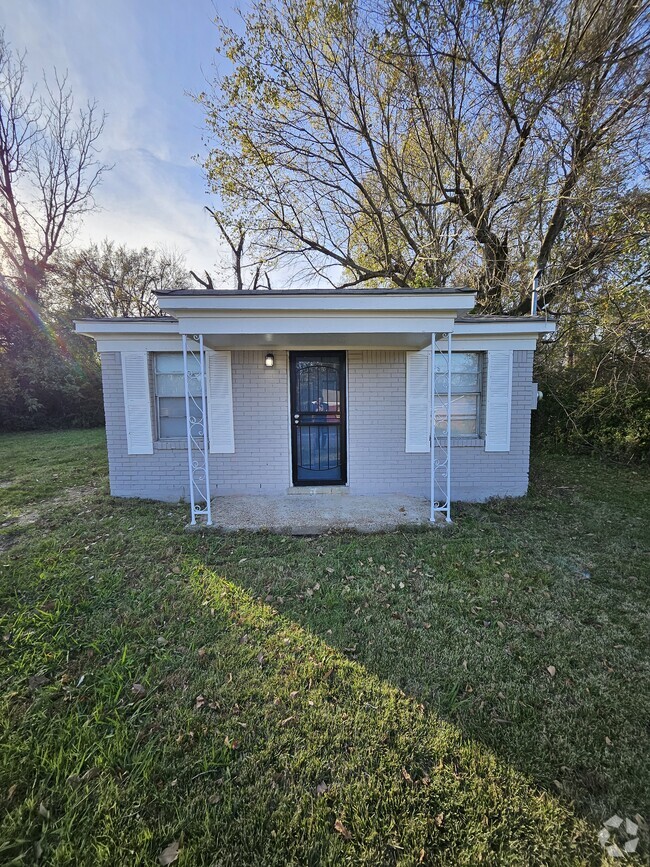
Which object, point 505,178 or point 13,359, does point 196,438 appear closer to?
point 505,178

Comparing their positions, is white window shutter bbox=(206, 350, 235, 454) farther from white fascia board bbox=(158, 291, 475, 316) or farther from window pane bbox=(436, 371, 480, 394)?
window pane bbox=(436, 371, 480, 394)

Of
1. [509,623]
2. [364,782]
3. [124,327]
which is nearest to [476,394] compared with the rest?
[509,623]

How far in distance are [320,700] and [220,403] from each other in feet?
14.2

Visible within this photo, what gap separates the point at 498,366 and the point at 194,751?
559 cm

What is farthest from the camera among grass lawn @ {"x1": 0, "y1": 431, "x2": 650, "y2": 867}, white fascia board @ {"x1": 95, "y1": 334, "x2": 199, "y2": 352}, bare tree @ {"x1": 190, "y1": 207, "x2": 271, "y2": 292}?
bare tree @ {"x1": 190, "y1": 207, "x2": 271, "y2": 292}

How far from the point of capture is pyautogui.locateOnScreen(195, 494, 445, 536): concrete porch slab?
14.6ft

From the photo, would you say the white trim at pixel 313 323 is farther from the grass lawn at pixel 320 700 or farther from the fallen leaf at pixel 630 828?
the fallen leaf at pixel 630 828

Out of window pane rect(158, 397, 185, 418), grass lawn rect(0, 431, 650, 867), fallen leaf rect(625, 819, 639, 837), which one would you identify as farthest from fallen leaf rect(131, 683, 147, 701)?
window pane rect(158, 397, 185, 418)

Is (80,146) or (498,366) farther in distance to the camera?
(80,146)

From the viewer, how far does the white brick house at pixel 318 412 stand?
544 cm

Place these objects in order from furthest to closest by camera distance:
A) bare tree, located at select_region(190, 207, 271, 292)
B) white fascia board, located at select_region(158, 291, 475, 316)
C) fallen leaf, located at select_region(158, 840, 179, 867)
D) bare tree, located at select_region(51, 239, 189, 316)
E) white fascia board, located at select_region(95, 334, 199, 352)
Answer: bare tree, located at select_region(51, 239, 189, 316), bare tree, located at select_region(190, 207, 271, 292), white fascia board, located at select_region(95, 334, 199, 352), white fascia board, located at select_region(158, 291, 475, 316), fallen leaf, located at select_region(158, 840, 179, 867)

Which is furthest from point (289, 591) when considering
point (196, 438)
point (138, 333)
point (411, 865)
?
point (138, 333)

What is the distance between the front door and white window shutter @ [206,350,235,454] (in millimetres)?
977

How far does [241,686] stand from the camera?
7.13 ft
